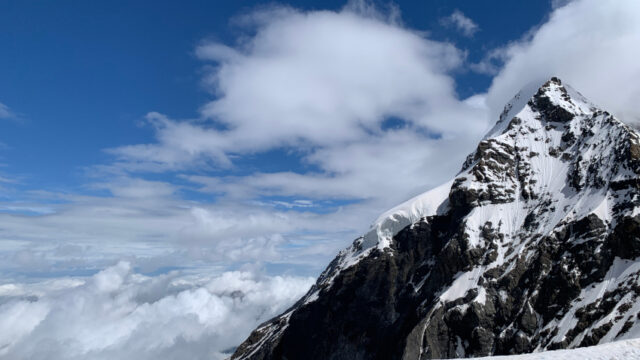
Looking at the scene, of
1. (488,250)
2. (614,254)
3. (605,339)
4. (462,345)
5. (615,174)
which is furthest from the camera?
(488,250)

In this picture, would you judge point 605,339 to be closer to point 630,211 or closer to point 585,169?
point 630,211

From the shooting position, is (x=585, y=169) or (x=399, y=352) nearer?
(x=399, y=352)

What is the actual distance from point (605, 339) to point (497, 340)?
129ft

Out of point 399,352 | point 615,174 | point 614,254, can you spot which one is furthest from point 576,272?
point 399,352

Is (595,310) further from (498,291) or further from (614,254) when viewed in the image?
(498,291)

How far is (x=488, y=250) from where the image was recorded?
185375 mm

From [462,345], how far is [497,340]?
13004mm

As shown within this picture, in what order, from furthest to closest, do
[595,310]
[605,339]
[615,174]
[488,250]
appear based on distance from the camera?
1. [488,250]
2. [615,174]
3. [595,310]
4. [605,339]

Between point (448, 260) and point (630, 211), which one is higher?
point (630, 211)

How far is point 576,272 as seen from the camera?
505 ft

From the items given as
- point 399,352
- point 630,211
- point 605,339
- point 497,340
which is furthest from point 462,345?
point 630,211

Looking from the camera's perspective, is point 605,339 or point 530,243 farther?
point 530,243

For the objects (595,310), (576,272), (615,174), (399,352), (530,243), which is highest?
(615,174)

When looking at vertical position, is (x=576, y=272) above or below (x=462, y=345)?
above
